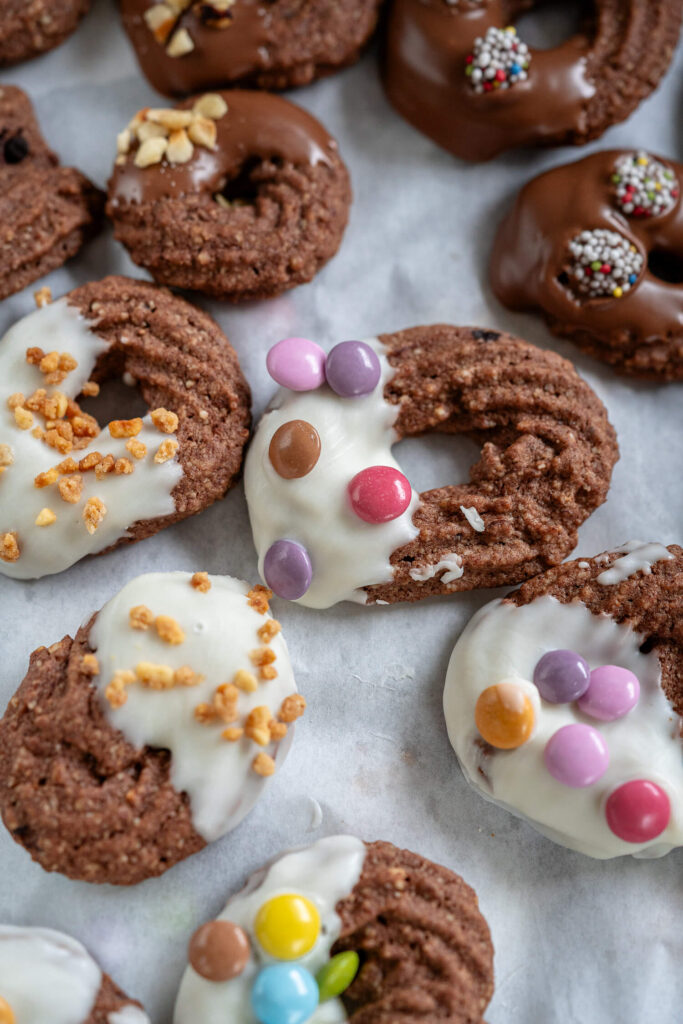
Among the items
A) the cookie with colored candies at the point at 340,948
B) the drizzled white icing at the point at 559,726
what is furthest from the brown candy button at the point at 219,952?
the drizzled white icing at the point at 559,726

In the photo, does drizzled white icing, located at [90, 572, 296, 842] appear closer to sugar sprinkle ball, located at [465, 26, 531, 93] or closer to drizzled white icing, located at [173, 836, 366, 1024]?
drizzled white icing, located at [173, 836, 366, 1024]

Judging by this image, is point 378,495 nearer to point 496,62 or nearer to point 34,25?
point 496,62

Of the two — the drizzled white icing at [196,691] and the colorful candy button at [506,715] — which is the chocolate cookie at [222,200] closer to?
the drizzled white icing at [196,691]

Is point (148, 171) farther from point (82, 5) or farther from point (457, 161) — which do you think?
point (457, 161)

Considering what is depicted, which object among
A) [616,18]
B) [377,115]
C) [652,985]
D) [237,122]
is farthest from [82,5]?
[652,985]

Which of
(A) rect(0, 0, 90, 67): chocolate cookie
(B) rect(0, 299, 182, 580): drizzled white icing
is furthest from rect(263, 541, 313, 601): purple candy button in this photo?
(A) rect(0, 0, 90, 67): chocolate cookie

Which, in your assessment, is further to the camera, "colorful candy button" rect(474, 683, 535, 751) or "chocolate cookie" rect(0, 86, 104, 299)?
"chocolate cookie" rect(0, 86, 104, 299)
